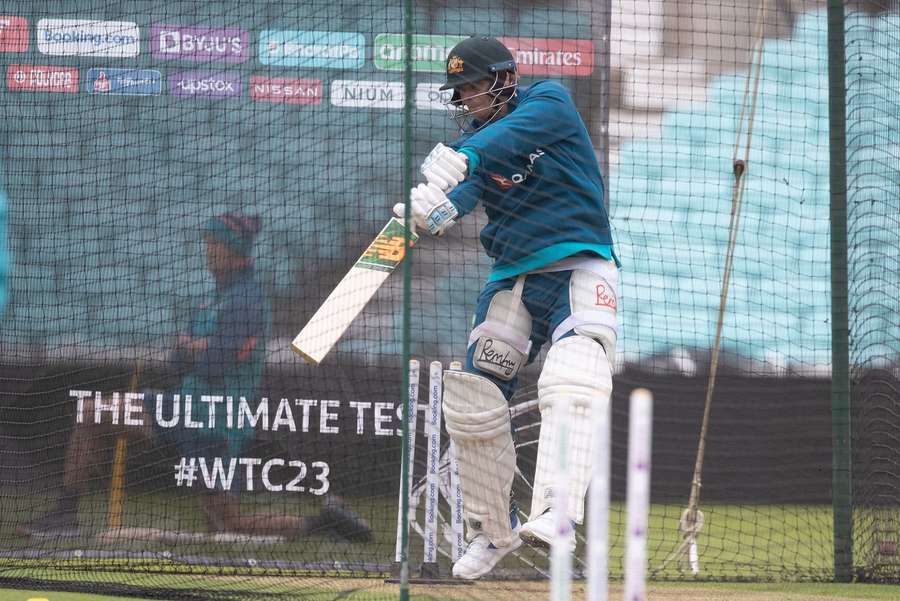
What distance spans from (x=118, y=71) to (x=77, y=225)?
2.61 ft

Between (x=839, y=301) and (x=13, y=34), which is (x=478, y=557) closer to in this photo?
(x=839, y=301)

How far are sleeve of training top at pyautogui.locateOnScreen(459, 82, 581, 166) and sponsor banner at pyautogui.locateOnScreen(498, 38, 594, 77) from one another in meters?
2.08

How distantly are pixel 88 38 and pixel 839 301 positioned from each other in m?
3.82

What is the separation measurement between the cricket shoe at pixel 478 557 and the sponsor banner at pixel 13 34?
3.55 meters

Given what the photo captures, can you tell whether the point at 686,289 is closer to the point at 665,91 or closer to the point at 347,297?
the point at 665,91

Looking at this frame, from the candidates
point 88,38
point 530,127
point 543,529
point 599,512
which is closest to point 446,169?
point 530,127

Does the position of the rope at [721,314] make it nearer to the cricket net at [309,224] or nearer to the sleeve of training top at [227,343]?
the cricket net at [309,224]

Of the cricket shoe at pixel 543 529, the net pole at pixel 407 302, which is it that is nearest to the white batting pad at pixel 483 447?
the cricket shoe at pixel 543 529

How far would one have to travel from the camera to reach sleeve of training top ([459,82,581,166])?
3.41 meters

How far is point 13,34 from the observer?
5645mm

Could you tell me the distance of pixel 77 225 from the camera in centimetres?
571

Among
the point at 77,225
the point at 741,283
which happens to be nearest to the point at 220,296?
the point at 77,225

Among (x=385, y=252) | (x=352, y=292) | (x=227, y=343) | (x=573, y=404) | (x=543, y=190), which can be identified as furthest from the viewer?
(x=227, y=343)

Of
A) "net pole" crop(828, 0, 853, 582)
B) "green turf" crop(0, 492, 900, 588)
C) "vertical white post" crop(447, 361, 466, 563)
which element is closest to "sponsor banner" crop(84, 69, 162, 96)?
"green turf" crop(0, 492, 900, 588)
